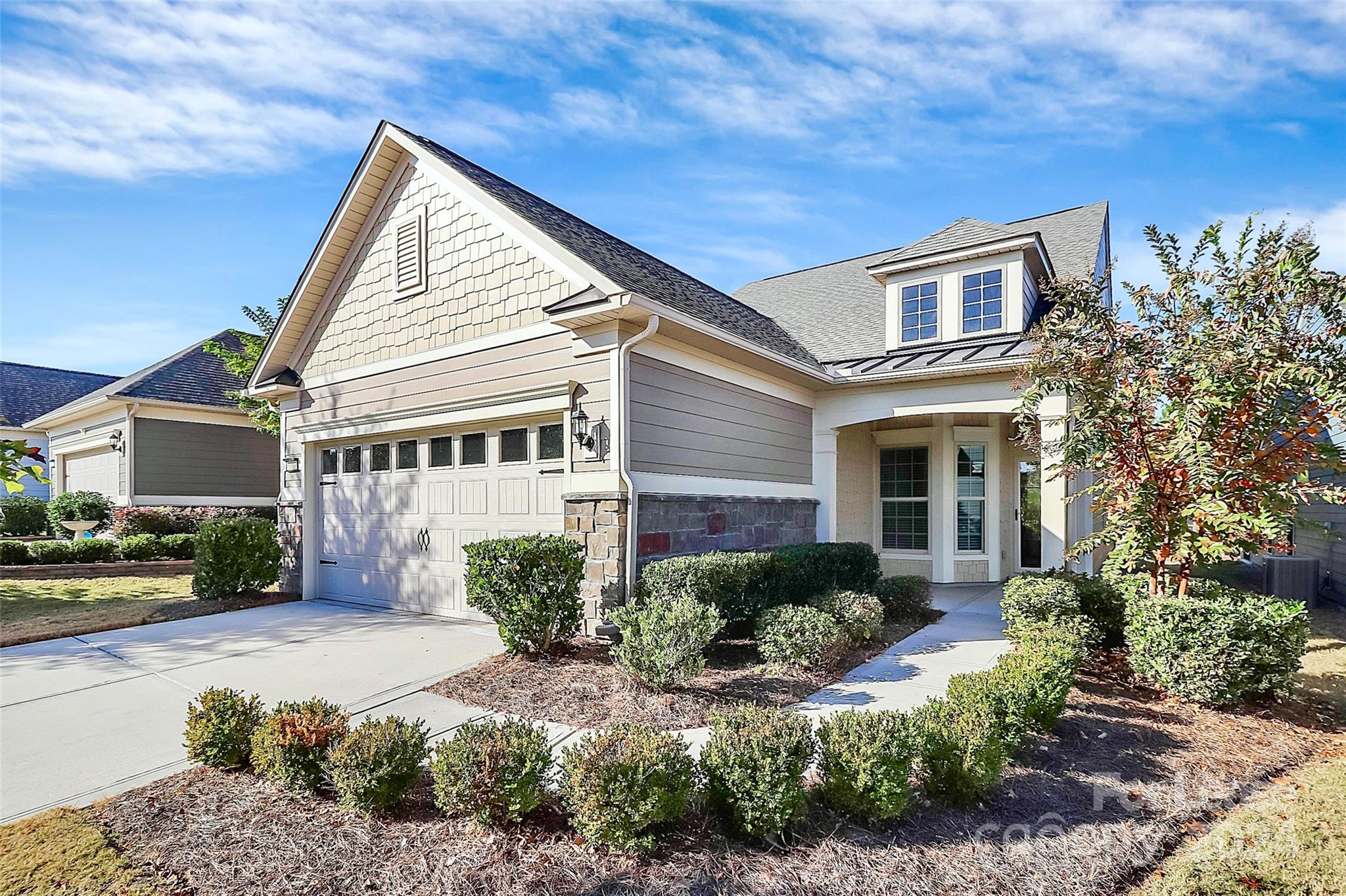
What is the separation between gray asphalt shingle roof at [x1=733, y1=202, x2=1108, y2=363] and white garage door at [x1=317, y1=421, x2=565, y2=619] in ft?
16.5

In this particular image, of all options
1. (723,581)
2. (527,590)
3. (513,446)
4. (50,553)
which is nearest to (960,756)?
(723,581)

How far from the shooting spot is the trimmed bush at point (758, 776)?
305 cm

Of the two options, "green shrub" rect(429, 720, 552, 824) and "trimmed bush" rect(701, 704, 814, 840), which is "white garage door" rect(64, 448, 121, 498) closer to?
"green shrub" rect(429, 720, 552, 824)

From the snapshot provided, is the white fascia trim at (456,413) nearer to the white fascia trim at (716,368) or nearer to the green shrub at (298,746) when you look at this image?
the white fascia trim at (716,368)

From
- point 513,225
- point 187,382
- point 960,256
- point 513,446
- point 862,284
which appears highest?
point 862,284

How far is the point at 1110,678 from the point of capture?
5.80 m

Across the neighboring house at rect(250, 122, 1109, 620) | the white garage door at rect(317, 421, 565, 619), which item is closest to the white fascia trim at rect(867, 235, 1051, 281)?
the neighboring house at rect(250, 122, 1109, 620)

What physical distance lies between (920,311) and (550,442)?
6.08 metres

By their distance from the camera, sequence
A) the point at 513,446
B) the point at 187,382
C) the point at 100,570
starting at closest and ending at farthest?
the point at 513,446
the point at 100,570
the point at 187,382

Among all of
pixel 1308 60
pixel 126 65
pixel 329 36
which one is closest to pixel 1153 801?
pixel 1308 60

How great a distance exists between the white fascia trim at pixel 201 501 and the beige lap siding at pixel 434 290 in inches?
299

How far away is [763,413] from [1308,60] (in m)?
6.38

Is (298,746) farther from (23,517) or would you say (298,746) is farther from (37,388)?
(37,388)

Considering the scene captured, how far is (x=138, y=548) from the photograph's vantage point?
1263cm
